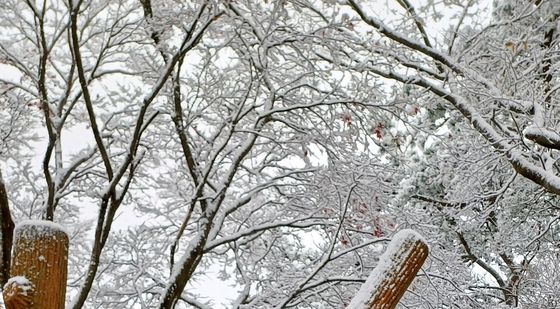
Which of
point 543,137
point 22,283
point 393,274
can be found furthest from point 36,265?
A: point 543,137

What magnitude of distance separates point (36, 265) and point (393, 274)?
103cm

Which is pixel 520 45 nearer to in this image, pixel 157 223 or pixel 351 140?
pixel 351 140

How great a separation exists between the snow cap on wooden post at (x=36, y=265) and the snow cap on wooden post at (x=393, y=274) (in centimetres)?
91

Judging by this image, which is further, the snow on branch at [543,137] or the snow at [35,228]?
the snow on branch at [543,137]

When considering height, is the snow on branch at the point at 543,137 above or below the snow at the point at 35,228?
above

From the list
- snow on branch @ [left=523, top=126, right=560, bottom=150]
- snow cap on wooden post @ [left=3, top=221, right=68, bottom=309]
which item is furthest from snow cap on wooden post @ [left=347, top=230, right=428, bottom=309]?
snow on branch @ [left=523, top=126, right=560, bottom=150]

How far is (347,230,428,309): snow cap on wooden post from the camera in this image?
Result: 54.0 inches

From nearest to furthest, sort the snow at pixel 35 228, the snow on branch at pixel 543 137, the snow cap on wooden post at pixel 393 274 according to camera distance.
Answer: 1. the snow cap on wooden post at pixel 393 274
2. the snow at pixel 35 228
3. the snow on branch at pixel 543 137

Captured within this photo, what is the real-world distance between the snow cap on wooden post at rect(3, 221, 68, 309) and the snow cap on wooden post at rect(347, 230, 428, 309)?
3.00 feet

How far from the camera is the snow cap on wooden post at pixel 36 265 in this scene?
1734 mm

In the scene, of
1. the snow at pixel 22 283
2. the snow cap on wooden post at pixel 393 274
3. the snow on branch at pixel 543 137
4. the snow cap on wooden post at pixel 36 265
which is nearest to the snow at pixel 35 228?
the snow cap on wooden post at pixel 36 265

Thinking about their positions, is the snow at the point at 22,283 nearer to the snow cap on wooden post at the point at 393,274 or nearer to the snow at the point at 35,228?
the snow at the point at 35,228

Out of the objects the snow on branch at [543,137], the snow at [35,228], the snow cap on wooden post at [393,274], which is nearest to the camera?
the snow cap on wooden post at [393,274]

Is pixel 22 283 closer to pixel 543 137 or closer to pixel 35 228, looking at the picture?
pixel 35 228
